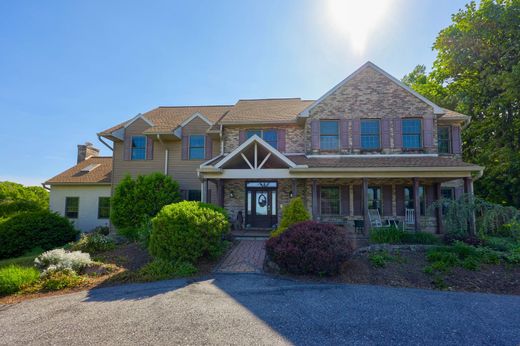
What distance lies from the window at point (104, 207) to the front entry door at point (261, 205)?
8.92 meters

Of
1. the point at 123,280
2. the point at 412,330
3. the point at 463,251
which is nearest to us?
the point at 412,330

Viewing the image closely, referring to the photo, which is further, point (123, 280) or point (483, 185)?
point (483, 185)

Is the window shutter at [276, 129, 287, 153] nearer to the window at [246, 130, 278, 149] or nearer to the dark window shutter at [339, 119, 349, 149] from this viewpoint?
the window at [246, 130, 278, 149]

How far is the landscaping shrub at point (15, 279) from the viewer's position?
5887mm

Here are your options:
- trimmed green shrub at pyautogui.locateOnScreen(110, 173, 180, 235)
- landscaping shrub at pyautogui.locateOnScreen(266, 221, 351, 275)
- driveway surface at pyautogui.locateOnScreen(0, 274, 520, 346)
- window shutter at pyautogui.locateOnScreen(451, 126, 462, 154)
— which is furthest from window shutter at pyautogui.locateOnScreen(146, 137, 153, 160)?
window shutter at pyautogui.locateOnScreen(451, 126, 462, 154)

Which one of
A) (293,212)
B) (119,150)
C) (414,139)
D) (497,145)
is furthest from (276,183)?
(497,145)

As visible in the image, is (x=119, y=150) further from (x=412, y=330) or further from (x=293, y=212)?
(x=412, y=330)

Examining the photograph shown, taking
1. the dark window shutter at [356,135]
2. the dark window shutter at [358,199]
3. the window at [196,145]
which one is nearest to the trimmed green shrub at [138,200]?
the window at [196,145]

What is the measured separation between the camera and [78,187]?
1559 cm

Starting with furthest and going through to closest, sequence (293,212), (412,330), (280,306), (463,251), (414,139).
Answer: (414,139) < (293,212) < (463,251) < (280,306) < (412,330)

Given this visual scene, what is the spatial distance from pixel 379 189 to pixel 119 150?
14.6m

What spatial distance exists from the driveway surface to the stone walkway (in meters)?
1.11

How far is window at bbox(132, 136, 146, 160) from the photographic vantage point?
48.2 ft

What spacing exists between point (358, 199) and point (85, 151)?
1903cm
